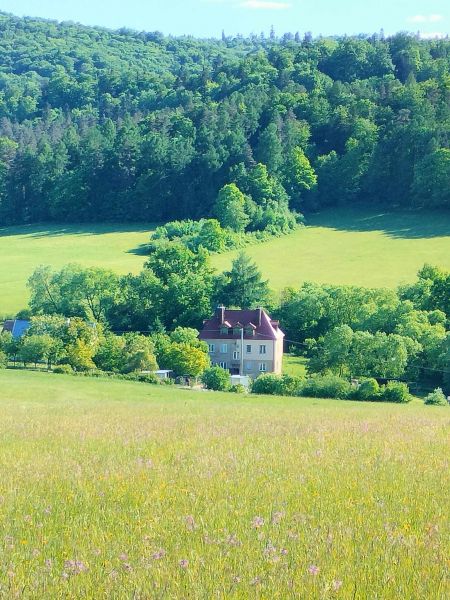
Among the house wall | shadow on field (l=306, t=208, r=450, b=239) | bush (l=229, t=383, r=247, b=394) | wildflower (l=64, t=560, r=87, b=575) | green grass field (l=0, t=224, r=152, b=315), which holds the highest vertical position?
wildflower (l=64, t=560, r=87, b=575)

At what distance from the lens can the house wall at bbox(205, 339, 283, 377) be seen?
213 ft

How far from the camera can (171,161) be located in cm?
13388

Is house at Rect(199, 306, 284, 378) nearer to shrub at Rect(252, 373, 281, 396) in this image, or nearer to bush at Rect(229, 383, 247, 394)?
bush at Rect(229, 383, 247, 394)

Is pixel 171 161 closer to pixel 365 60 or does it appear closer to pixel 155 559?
pixel 365 60

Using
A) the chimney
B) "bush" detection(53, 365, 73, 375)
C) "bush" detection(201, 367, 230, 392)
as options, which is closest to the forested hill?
the chimney

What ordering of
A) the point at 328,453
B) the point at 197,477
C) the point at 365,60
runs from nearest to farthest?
1. the point at 197,477
2. the point at 328,453
3. the point at 365,60

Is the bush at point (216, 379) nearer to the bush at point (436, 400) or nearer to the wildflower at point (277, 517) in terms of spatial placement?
the bush at point (436, 400)

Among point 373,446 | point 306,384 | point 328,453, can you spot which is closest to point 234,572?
point 328,453

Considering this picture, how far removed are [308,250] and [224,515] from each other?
9679 centimetres

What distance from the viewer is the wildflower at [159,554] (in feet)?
27.3

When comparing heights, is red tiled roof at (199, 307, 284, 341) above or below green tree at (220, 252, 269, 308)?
below

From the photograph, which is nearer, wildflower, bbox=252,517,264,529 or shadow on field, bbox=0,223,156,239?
wildflower, bbox=252,517,264,529

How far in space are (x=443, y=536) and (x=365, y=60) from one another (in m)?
184

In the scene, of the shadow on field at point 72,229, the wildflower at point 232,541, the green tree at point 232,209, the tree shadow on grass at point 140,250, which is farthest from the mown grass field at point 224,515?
the shadow on field at point 72,229
